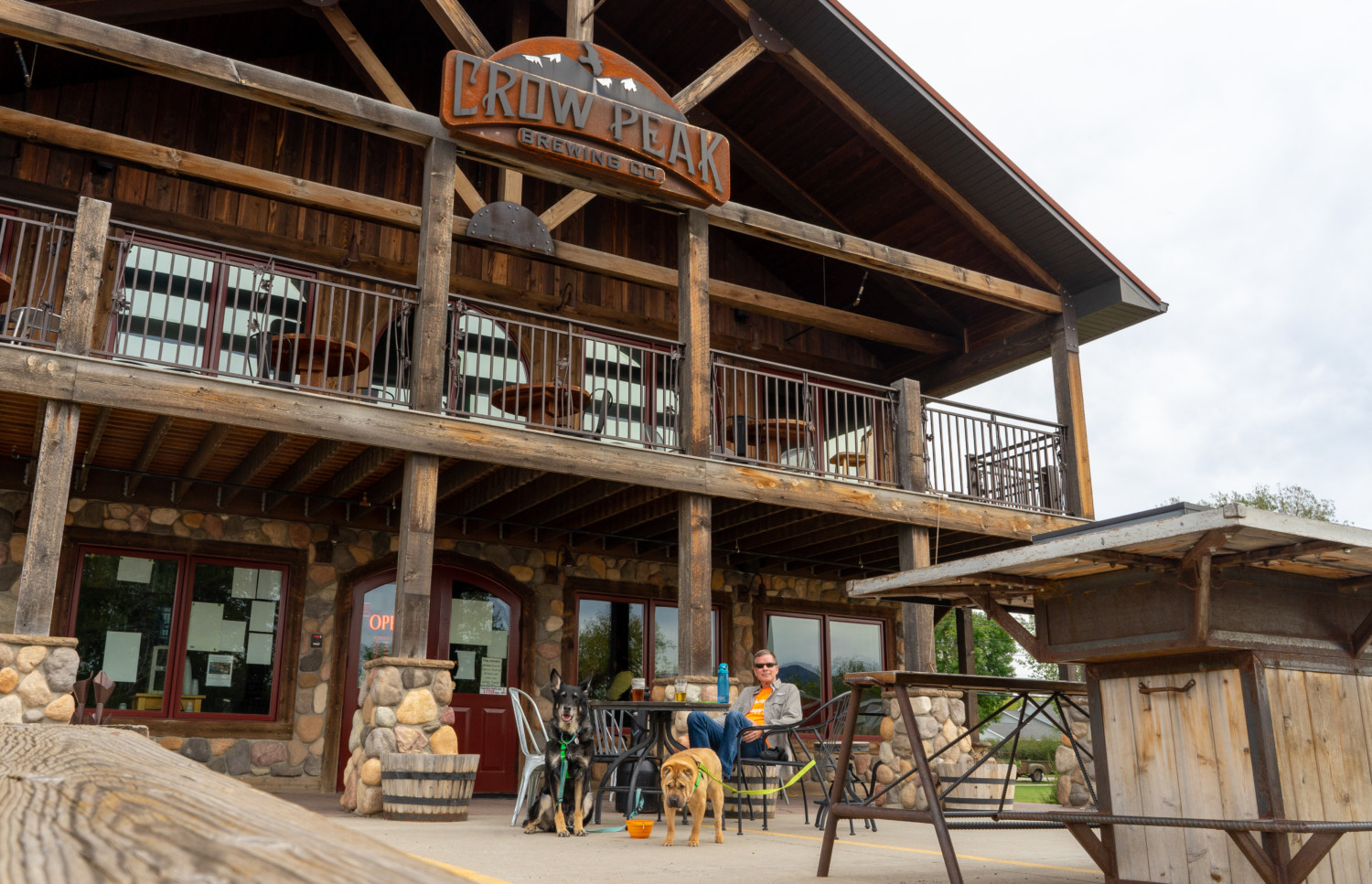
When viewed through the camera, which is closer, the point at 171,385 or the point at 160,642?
the point at 171,385

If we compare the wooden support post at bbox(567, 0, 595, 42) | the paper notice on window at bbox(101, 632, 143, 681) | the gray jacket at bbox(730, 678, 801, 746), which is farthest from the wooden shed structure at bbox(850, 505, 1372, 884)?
the paper notice on window at bbox(101, 632, 143, 681)

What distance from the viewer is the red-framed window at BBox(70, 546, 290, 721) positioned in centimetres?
916

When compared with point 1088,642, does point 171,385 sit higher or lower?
higher

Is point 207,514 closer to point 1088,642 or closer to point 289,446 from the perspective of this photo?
point 289,446

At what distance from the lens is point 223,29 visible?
1071 centimetres

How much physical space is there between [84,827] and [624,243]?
11.9 metres

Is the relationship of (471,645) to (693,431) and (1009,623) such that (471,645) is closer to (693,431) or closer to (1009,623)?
(693,431)

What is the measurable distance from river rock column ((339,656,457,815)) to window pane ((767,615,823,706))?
19.2ft

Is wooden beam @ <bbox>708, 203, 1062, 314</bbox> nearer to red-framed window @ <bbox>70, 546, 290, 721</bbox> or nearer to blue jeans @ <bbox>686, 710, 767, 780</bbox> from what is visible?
blue jeans @ <bbox>686, 710, 767, 780</bbox>

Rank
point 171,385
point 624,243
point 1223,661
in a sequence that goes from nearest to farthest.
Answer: point 1223,661
point 171,385
point 624,243

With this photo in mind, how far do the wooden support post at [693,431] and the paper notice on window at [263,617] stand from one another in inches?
147

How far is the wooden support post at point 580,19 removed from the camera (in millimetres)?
9625

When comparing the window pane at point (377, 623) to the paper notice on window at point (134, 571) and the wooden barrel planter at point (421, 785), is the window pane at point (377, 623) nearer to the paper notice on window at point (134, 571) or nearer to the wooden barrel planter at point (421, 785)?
the paper notice on window at point (134, 571)

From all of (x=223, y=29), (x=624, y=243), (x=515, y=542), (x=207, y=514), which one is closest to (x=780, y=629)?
(x=515, y=542)
